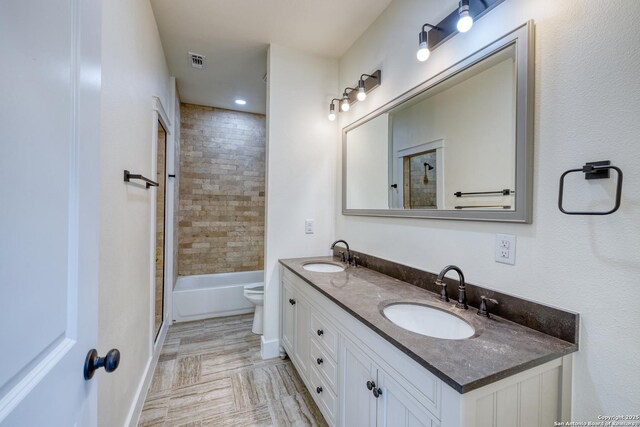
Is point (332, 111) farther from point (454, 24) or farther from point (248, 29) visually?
point (454, 24)

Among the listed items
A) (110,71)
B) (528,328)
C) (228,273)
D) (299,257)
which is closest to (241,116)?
(228,273)

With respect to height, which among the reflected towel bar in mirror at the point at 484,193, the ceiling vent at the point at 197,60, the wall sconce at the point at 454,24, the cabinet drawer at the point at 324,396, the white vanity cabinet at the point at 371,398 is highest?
the ceiling vent at the point at 197,60

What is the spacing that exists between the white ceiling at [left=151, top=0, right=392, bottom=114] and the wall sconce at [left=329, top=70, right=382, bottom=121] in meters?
0.41

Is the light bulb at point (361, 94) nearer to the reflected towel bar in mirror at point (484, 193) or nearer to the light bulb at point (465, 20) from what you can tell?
the light bulb at point (465, 20)

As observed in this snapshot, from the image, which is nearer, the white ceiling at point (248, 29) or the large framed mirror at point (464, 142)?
the large framed mirror at point (464, 142)

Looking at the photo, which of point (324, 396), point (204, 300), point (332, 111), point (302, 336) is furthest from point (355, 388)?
point (204, 300)

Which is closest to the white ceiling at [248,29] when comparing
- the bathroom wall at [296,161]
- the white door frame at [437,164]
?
the bathroom wall at [296,161]

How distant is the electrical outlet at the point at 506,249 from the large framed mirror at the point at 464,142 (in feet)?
0.27

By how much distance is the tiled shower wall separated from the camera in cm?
367

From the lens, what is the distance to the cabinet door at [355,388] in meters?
1.13

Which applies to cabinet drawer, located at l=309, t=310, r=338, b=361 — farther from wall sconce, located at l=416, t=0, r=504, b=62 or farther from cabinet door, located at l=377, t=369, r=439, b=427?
wall sconce, located at l=416, t=0, r=504, b=62

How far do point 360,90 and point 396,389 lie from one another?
1897 mm

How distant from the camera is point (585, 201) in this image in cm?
93

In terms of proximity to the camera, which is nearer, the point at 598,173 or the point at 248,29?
the point at 598,173
